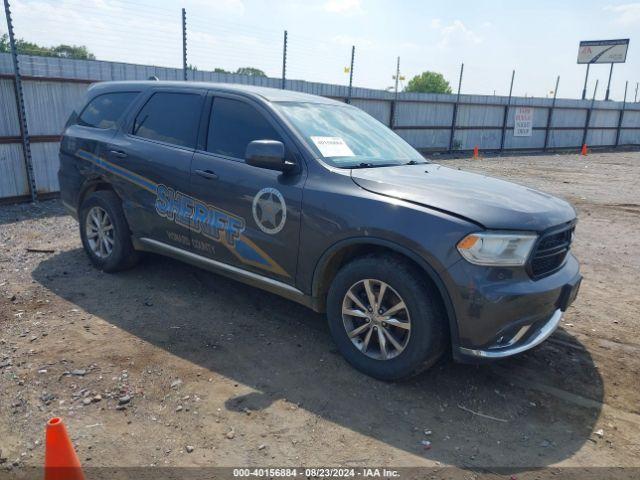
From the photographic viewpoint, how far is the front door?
3.77 metres

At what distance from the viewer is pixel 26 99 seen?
823cm

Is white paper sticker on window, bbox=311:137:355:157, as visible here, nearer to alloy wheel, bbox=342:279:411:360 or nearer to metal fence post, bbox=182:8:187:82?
alloy wheel, bbox=342:279:411:360

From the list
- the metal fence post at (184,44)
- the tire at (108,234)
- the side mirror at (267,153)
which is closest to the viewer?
the side mirror at (267,153)

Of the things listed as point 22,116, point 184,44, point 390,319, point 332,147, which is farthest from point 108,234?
point 184,44

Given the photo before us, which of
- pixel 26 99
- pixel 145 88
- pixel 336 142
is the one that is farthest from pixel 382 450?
pixel 26 99

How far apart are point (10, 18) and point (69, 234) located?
3523 millimetres

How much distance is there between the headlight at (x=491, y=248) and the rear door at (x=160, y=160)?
2.42m

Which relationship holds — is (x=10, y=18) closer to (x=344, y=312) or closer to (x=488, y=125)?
(x=344, y=312)

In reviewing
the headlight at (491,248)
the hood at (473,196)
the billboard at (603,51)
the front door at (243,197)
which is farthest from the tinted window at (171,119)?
the billboard at (603,51)

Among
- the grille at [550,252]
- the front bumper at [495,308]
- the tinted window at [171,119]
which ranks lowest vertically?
the front bumper at [495,308]

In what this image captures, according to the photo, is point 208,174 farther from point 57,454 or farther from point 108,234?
point 57,454

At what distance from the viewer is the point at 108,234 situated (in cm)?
525

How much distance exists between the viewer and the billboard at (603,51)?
37.8 m

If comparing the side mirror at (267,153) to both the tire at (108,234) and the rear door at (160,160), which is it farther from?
the tire at (108,234)
